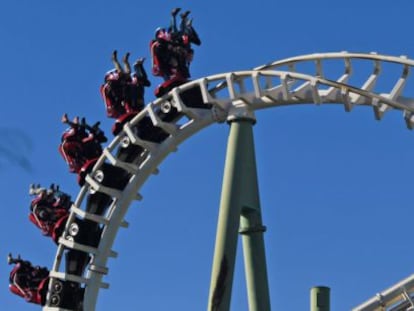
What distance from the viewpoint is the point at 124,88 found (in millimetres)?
24531

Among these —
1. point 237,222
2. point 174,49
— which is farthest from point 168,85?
point 237,222

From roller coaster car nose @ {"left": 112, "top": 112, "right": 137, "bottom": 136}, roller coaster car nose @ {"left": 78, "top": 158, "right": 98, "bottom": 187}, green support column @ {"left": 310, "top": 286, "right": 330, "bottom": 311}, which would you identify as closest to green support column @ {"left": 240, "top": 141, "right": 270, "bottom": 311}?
green support column @ {"left": 310, "top": 286, "right": 330, "bottom": 311}

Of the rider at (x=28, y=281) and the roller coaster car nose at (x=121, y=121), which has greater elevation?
the roller coaster car nose at (x=121, y=121)

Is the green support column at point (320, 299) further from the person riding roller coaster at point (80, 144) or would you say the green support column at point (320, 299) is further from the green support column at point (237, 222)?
the person riding roller coaster at point (80, 144)

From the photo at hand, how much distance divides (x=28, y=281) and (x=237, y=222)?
5716 millimetres

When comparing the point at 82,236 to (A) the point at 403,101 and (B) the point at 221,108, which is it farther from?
(A) the point at 403,101

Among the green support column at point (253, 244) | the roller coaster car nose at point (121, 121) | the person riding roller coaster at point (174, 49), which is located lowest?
the green support column at point (253, 244)

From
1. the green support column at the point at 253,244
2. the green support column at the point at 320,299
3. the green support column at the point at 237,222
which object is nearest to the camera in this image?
the green support column at the point at 320,299

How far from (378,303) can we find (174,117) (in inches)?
186

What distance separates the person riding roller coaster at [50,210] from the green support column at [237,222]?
4467mm

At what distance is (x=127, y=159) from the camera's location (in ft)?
78.3

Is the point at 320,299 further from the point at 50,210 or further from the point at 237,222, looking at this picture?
the point at 50,210

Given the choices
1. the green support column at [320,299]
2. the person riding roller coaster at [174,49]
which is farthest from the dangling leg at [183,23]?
the green support column at [320,299]

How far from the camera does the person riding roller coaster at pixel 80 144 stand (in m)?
24.8
